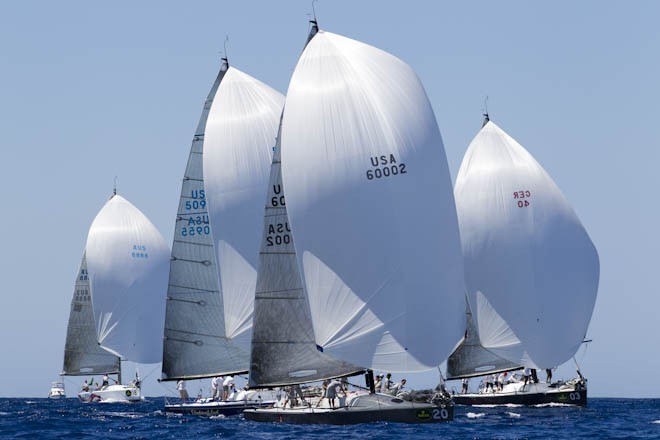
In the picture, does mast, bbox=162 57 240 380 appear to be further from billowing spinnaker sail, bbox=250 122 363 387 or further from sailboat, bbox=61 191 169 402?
sailboat, bbox=61 191 169 402

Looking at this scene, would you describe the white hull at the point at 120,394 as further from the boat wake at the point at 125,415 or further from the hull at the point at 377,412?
the hull at the point at 377,412

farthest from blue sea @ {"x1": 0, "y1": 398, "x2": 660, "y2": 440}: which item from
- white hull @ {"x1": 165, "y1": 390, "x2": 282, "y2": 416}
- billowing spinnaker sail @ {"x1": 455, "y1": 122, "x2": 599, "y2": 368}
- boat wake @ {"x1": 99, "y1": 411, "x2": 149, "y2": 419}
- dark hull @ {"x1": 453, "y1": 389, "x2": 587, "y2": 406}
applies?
billowing spinnaker sail @ {"x1": 455, "y1": 122, "x2": 599, "y2": 368}

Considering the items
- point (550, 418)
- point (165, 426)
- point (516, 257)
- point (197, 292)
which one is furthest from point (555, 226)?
point (165, 426)

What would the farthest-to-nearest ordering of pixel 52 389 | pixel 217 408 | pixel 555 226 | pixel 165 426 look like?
pixel 52 389 < pixel 555 226 < pixel 217 408 < pixel 165 426

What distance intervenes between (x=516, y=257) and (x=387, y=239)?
18302 millimetres

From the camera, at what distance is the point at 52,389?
337ft

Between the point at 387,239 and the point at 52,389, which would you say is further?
the point at 52,389

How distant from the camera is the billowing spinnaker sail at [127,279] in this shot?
75312mm

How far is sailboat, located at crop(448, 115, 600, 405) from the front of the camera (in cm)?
5838

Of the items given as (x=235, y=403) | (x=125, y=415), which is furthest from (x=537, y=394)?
(x=125, y=415)

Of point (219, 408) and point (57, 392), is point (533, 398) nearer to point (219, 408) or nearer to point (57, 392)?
point (219, 408)

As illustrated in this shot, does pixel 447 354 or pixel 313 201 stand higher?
pixel 313 201

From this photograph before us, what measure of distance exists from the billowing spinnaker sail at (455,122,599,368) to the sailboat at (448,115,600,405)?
4 cm

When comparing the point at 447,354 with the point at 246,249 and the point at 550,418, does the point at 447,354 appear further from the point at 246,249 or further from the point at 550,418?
the point at 246,249
